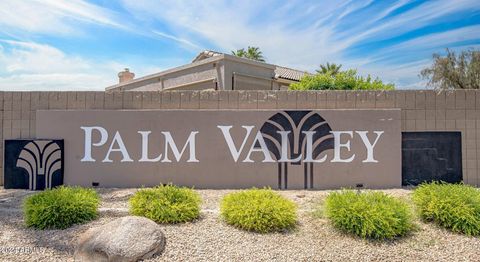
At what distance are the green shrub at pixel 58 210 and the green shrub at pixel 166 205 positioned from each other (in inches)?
27.9

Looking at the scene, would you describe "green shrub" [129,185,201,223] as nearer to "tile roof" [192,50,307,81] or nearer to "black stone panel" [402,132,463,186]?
"black stone panel" [402,132,463,186]

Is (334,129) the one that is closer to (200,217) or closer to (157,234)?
(200,217)

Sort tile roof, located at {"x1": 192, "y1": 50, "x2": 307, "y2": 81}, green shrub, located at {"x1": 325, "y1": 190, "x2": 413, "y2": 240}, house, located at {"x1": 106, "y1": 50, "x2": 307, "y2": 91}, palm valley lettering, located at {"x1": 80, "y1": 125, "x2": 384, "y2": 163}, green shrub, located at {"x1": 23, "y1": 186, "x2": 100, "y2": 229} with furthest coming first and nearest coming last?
tile roof, located at {"x1": 192, "y1": 50, "x2": 307, "y2": 81}, house, located at {"x1": 106, "y1": 50, "x2": 307, "y2": 91}, palm valley lettering, located at {"x1": 80, "y1": 125, "x2": 384, "y2": 163}, green shrub, located at {"x1": 23, "y1": 186, "x2": 100, "y2": 229}, green shrub, located at {"x1": 325, "y1": 190, "x2": 413, "y2": 240}

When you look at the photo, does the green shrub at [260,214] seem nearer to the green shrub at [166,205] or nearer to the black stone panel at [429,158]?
the green shrub at [166,205]

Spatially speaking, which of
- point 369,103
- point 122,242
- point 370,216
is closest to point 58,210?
point 122,242

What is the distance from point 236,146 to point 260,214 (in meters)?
3.13

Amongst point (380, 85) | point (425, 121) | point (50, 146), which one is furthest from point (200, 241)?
point (380, 85)

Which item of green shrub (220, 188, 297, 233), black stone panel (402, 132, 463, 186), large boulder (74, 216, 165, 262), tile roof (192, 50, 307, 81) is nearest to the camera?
large boulder (74, 216, 165, 262)

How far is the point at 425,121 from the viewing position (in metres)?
8.16

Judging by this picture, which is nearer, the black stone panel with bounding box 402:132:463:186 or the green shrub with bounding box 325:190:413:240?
the green shrub with bounding box 325:190:413:240

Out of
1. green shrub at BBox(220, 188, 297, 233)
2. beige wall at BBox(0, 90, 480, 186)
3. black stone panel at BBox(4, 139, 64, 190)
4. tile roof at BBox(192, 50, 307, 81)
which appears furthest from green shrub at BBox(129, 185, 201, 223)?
tile roof at BBox(192, 50, 307, 81)

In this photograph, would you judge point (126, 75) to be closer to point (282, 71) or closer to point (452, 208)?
point (282, 71)

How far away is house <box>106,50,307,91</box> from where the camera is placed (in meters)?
17.7

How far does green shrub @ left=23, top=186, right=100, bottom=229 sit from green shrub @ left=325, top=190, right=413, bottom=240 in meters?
3.82
